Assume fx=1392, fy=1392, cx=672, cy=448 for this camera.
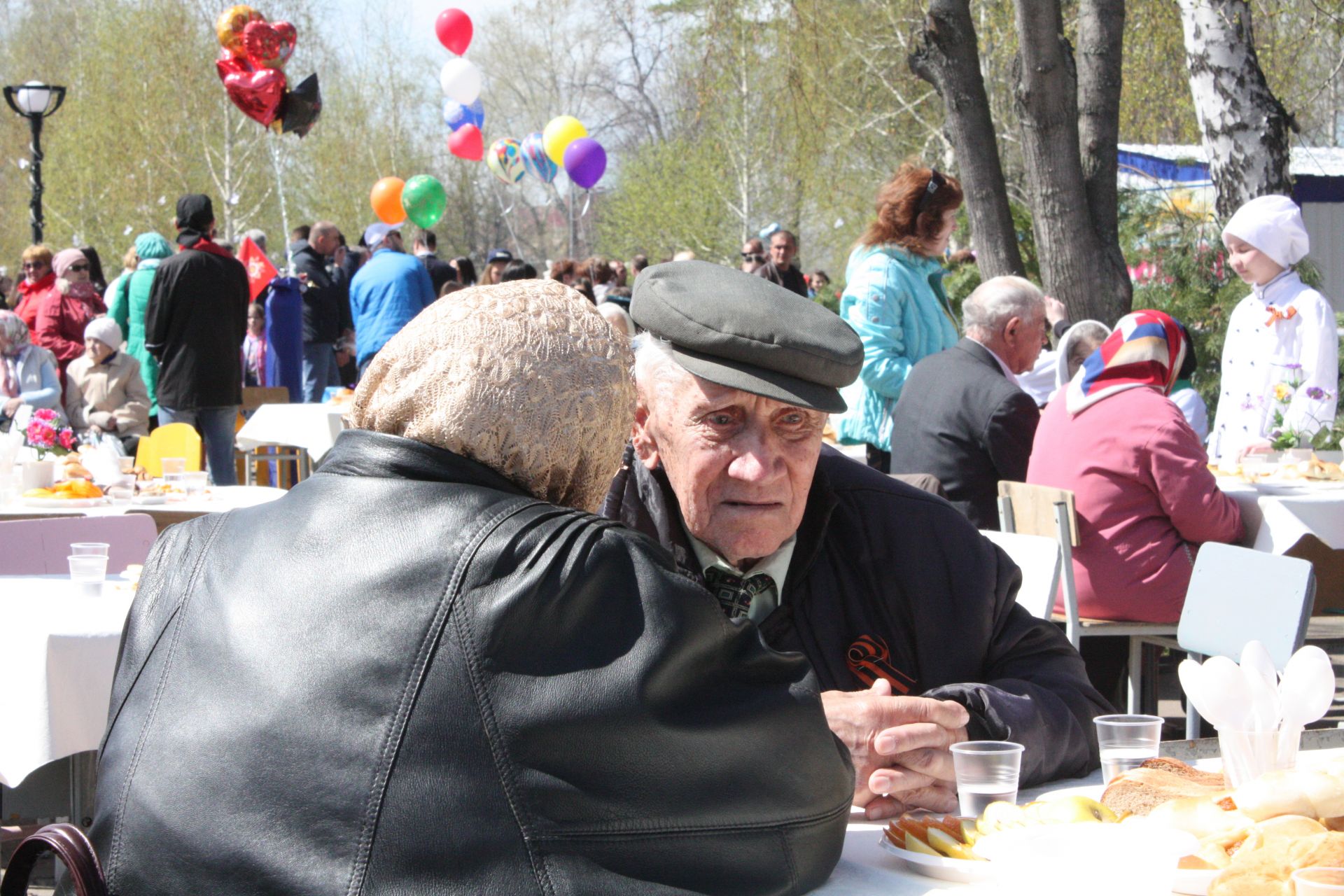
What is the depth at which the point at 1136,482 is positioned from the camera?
15.5 feet

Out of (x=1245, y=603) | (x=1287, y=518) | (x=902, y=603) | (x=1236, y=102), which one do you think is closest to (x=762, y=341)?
A: (x=902, y=603)

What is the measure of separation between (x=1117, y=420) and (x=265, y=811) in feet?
12.7

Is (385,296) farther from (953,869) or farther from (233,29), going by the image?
(953,869)

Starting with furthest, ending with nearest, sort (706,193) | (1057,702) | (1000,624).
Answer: (706,193)
(1000,624)
(1057,702)

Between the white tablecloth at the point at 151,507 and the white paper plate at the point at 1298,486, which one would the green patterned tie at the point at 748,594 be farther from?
the white paper plate at the point at 1298,486

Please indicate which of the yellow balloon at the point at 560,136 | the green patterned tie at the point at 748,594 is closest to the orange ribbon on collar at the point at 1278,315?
the green patterned tie at the point at 748,594

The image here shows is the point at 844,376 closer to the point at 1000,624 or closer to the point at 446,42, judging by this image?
the point at 1000,624

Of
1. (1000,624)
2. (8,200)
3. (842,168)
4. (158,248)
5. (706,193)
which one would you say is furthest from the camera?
(8,200)

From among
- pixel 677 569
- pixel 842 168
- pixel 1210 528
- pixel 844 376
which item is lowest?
pixel 1210 528

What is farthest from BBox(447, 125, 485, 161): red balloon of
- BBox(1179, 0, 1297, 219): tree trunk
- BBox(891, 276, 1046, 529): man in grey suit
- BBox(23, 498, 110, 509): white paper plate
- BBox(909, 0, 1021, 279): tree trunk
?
BBox(891, 276, 1046, 529): man in grey suit

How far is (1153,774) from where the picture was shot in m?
1.74

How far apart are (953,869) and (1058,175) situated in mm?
8024

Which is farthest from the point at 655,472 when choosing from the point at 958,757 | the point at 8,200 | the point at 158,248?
the point at 8,200

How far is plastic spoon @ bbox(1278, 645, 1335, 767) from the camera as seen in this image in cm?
163
